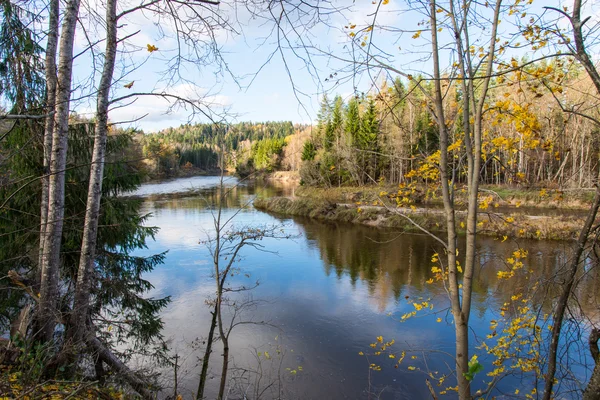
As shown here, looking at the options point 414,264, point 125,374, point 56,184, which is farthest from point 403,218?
point 56,184

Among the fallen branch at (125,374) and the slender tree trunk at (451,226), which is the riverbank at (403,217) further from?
the fallen branch at (125,374)

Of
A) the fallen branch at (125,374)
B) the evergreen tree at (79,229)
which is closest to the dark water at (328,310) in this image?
the evergreen tree at (79,229)

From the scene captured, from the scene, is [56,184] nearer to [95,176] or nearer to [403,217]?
[95,176]

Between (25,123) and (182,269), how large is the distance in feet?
32.8

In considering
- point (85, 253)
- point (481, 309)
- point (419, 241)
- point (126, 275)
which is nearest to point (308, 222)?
point (419, 241)

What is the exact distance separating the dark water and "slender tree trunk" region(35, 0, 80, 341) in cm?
303

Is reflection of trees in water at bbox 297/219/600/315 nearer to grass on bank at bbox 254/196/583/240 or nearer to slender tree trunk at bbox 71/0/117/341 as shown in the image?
grass on bank at bbox 254/196/583/240

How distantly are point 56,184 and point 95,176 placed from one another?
384 millimetres

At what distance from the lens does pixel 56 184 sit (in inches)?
148

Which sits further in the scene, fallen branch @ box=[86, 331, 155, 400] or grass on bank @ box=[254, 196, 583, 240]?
grass on bank @ box=[254, 196, 583, 240]

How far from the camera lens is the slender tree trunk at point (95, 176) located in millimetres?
3732

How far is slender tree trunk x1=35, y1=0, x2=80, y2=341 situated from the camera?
3564 millimetres

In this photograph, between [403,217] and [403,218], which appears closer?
[403,217]

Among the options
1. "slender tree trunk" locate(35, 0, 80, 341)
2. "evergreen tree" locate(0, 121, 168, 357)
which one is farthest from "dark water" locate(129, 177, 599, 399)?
"slender tree trunk" locate(35, 0, 80, 341)
